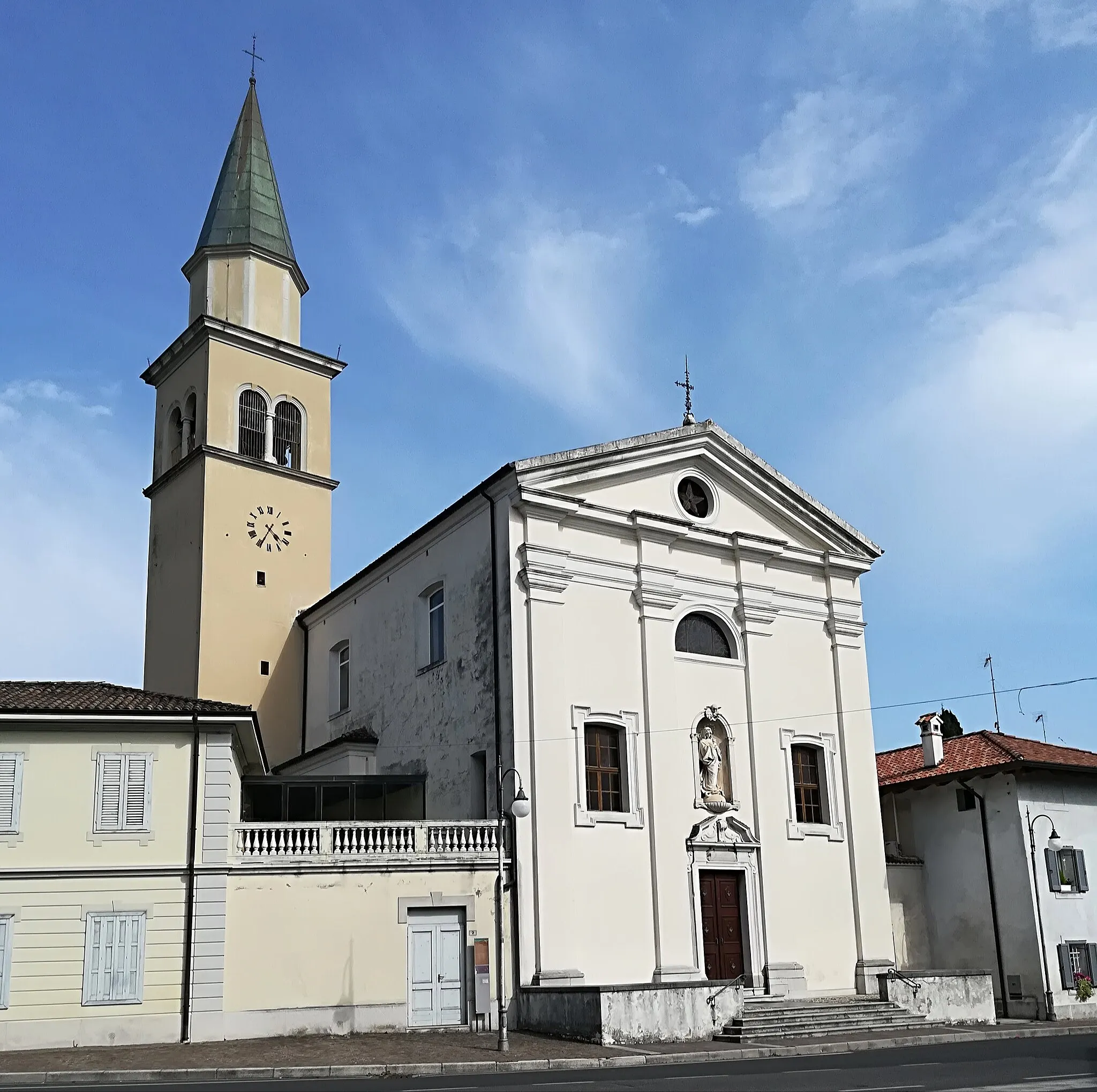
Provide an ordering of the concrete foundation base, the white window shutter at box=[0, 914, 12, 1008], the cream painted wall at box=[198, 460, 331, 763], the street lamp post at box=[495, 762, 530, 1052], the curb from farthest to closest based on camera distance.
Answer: the cream painted wall at box=[198, 460, 331, 763] → the concrete foundation base → the white window shutter at box=[0, 914, 12, 1008] → the street lamp post at box=[495, 762, 530, 1052] → the curb

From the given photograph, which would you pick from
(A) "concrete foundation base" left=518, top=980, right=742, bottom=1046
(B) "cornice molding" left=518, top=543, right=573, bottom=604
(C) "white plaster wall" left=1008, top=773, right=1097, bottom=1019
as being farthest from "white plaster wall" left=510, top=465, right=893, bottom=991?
(C) "white plaster wall" left=1008, top=773, right=1097, bottom=1019

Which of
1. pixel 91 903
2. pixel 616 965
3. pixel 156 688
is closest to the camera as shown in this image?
pixel 91 903

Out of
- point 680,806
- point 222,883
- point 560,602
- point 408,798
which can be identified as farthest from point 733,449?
point 222,883

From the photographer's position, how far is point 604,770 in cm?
2434

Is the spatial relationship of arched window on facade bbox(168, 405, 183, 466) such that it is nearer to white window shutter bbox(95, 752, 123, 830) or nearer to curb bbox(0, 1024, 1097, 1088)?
white window shutter bbox(95, 752, 123, 830)

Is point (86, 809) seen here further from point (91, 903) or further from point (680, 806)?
point (680, 806)

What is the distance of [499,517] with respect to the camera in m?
24.7

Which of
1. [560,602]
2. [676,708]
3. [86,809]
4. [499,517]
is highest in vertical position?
[499,517]

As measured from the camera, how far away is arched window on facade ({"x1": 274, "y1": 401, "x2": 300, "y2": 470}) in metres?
36.2

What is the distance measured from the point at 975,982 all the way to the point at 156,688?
22.0 meters

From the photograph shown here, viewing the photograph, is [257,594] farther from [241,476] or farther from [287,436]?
[287,436]

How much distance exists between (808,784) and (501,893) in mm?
8400

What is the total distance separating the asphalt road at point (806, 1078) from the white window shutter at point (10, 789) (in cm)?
627

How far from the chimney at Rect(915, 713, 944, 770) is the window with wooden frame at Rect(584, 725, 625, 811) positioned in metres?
9.80
